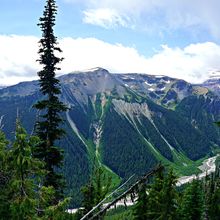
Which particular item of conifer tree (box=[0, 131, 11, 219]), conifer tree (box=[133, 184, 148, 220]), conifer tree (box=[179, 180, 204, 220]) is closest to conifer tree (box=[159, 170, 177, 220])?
conifer tree (box=[133, 184, 148, 220])

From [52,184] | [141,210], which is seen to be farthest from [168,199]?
[52,184]

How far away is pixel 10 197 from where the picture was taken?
2066 centimetres

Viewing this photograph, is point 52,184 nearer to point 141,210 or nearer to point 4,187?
point 4,187

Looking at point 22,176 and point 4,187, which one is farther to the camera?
point 4,187

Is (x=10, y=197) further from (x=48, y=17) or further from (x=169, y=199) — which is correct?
(x=169, y=199)

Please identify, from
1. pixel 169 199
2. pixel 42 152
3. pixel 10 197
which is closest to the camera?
pixel 10 197

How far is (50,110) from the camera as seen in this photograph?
107ft

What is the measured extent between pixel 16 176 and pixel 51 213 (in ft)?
7.96

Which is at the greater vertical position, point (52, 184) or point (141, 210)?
point (52, 184)

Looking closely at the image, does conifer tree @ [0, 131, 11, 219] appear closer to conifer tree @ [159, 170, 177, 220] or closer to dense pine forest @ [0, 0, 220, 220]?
dense pine forest @ [0, 0, 220, 220]

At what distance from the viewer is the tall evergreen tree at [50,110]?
103 feet

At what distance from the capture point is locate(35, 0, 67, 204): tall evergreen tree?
3152 centimetres

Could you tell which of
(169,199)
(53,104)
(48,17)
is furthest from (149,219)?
(48,17)

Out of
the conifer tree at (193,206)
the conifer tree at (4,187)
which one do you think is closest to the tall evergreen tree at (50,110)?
the conifer tree at (4,187)
